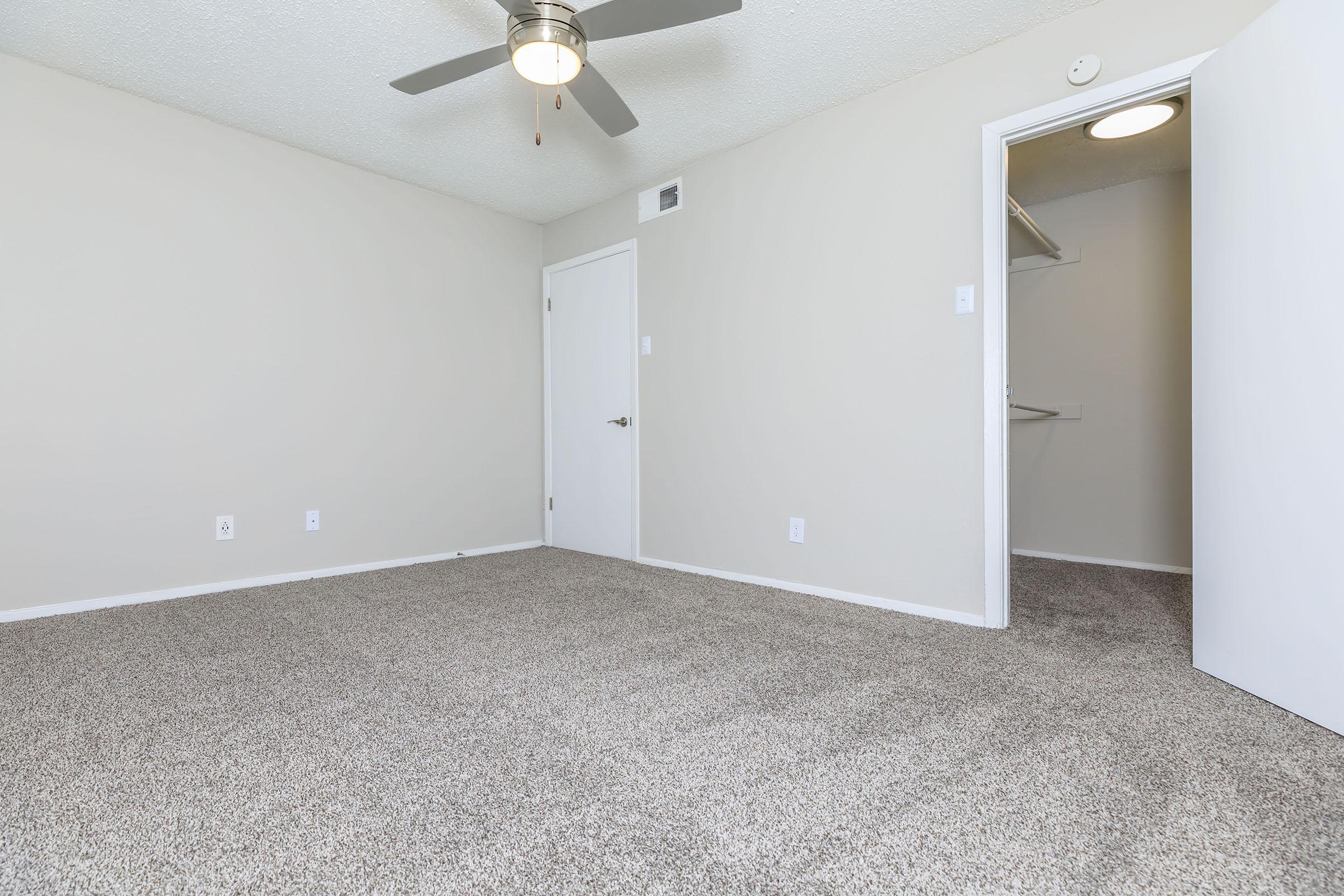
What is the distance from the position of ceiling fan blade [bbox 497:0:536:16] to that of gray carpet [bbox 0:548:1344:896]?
1980 mm

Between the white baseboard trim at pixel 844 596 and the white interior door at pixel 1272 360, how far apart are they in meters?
0.74

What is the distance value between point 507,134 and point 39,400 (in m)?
2.25

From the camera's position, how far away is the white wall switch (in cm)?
249

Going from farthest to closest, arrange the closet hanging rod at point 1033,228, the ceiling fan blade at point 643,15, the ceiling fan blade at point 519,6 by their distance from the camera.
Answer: the closet hanging rod at point 1033,228 → the ceiling fan blade at point 519,6 → the ceiling fan blade at point 643,15

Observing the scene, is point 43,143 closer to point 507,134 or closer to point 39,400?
point 39,400

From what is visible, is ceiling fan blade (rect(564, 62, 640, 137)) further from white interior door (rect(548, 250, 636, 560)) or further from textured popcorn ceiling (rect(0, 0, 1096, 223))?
white interior door (rect(548, 250, 636, 560))

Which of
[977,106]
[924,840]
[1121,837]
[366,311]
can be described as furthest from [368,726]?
[977,106]

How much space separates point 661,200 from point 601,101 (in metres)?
1.41

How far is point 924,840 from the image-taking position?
113 centimetres

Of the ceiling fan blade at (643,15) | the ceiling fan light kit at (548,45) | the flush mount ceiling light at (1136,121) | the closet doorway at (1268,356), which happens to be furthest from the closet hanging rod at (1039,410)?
the ceiling fan light kit at (548,45)

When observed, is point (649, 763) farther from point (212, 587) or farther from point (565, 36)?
point (212, 587)

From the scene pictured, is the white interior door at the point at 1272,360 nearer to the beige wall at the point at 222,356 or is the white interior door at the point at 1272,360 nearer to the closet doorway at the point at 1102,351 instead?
the closet doorway at the point at 1102,351

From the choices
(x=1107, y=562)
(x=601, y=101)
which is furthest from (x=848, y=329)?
(x=1107, y=562)

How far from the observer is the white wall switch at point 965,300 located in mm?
2492
